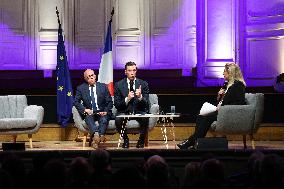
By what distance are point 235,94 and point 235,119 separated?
0.30m

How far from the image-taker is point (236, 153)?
492cm

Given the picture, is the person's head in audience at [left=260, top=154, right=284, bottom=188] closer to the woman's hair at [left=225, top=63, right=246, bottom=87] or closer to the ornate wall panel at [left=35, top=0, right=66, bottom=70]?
the woman's hair at [left=225, top=63, right=246, bottom=87]

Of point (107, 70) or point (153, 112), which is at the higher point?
point (107, 70)

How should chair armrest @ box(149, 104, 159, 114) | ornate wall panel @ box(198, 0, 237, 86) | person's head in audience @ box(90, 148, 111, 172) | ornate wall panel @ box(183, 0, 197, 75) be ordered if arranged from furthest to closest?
1. ornate wall panel @ box(183, 0, 197, 75)
2. ornate wall panel @ box(198, 0, 237, 86)
3. chair armrest @ box(149, 104, 159, 114)
4. person's head in audience @ box(90, 148, 111, 172)

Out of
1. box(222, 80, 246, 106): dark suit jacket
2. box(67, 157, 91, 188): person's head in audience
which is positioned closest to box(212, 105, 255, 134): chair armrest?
box(222, 80, 246, 106): dark suit jacket

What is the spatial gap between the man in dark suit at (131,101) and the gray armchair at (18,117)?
45.9 inches

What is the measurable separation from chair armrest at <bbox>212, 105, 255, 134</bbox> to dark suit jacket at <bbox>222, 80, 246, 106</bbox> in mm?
100

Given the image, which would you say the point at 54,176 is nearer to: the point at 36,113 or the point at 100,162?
the point at 100,162

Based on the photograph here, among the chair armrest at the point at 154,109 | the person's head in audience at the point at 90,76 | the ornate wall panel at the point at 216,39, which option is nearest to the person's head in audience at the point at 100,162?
the chair armrest at the point at 154,109

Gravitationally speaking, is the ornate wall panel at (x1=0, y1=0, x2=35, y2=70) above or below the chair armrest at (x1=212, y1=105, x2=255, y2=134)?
above

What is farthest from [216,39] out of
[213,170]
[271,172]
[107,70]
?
[271,172]

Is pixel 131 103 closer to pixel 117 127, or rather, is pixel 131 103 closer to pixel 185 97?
pixel 117 127

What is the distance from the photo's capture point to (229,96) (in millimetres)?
7148

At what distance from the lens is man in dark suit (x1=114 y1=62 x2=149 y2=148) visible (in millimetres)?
7469
